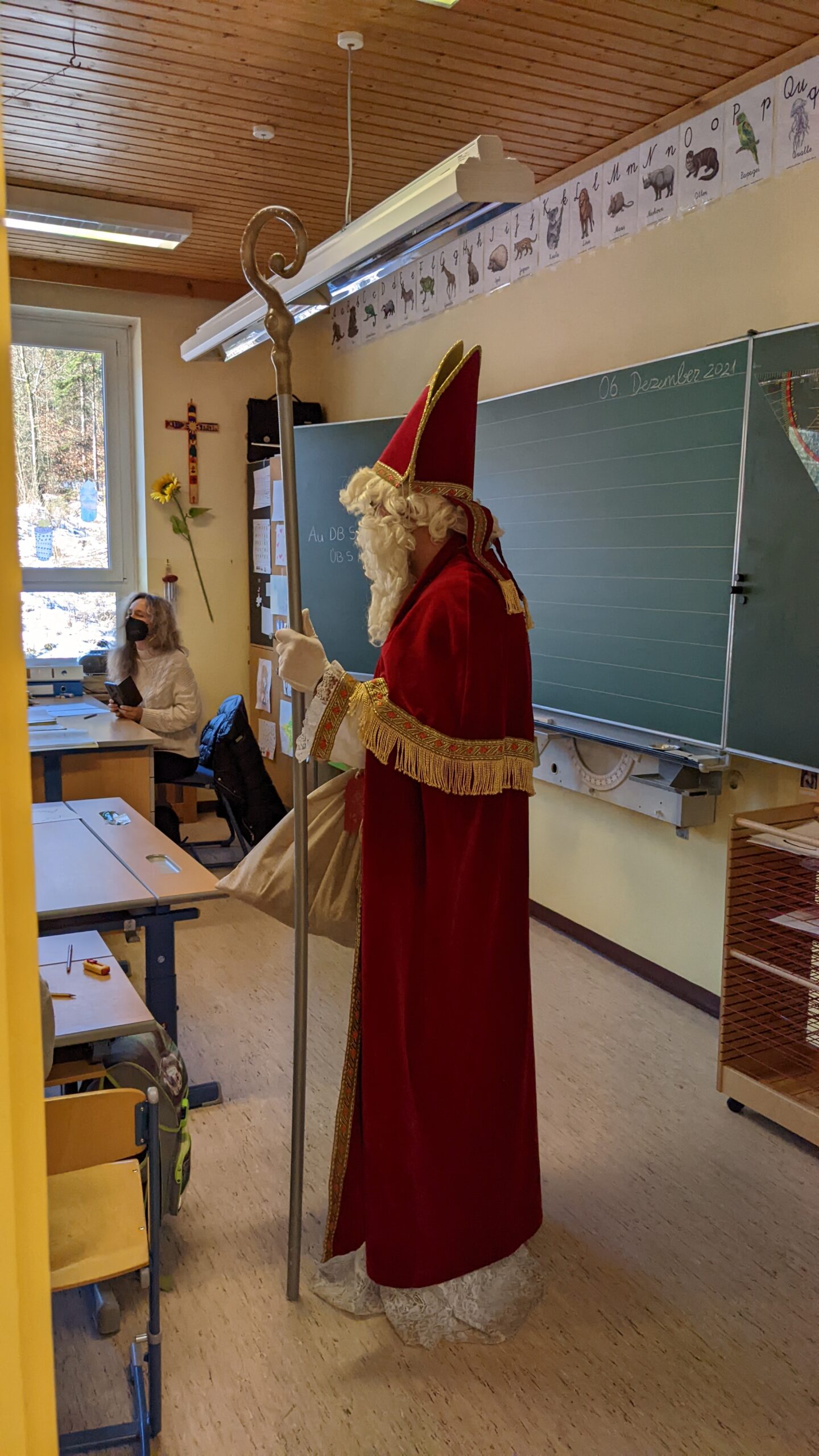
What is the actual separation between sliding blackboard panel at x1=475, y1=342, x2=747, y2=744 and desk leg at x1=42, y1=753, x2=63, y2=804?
73.8 inches

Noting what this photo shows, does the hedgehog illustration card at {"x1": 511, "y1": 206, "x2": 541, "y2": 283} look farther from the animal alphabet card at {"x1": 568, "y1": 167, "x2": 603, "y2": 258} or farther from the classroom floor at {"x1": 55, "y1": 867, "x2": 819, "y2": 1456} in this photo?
the classroom floor at {"x1": 55, "y1": 867, "x2": 819, "y2": 1456}

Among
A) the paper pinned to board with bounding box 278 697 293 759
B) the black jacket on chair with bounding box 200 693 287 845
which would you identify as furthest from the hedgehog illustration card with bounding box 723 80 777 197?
the paper pinned to board with bounding box 278 697 293 759

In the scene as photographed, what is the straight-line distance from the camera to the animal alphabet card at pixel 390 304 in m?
5.30

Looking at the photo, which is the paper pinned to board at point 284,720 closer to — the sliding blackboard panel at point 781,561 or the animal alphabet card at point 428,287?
the animal alphabet card at point 428,287

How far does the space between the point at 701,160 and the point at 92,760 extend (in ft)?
9.96

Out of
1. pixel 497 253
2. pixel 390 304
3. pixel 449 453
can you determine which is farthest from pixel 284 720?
pixel 449 453

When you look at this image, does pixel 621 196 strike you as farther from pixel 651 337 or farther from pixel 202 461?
pixel 202 461

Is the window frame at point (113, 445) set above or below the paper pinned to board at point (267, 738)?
above

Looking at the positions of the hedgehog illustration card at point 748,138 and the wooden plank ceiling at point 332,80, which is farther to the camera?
the hedgehog illustration card at point 748,138

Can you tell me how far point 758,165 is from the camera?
3.10 m

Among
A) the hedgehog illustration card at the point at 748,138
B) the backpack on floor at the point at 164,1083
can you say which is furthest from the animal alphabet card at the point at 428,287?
the backpack on floor at the point at 164,1083

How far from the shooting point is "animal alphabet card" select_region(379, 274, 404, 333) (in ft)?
17.4

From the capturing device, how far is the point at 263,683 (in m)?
6.13

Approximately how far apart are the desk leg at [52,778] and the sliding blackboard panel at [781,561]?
247cm
